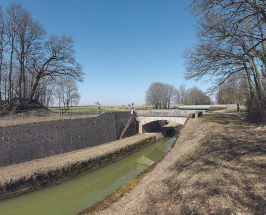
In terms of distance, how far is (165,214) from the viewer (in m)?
4.31

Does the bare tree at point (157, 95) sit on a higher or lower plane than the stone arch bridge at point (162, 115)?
higher

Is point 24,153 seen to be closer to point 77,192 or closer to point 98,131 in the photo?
point 77,192

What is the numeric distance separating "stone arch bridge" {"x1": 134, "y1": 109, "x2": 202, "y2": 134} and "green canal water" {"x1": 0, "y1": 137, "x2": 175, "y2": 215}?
10352 millimetres

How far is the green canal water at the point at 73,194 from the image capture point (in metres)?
8.37

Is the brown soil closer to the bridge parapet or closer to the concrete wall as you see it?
the concrete wall

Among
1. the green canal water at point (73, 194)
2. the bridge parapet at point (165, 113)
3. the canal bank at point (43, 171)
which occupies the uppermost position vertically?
the bridge parapet at point (165, 113)

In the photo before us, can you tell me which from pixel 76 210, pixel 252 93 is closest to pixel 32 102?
pixel 76 210

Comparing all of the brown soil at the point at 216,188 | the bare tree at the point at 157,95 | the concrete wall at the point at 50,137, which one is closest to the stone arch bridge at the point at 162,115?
the concrete wall at the point at 50,137

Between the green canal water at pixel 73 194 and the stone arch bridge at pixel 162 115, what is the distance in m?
10.4

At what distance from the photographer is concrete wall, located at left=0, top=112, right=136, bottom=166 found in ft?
38.8

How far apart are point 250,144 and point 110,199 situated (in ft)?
20.6

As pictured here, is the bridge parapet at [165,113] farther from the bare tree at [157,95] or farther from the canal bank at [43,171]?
the bare tree at [157,95]

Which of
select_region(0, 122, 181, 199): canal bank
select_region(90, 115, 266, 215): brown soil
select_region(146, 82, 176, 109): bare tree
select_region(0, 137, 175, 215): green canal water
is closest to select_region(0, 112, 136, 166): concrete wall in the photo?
select_region(0, 122, 181, 199): canal bank

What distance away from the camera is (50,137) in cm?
1427
